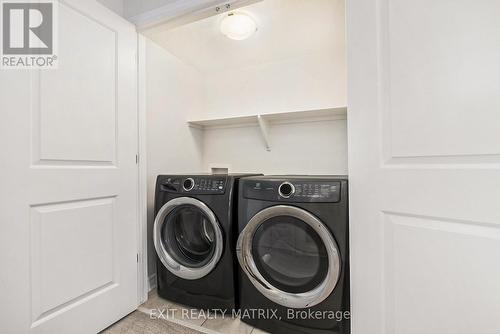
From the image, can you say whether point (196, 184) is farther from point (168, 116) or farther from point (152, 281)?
point (152, 281)

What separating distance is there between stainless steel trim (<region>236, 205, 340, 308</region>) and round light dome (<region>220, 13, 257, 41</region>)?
50.1 inches

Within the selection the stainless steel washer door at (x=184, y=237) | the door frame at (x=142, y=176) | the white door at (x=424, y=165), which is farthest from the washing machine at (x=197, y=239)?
the white door at (x=424, y=165)

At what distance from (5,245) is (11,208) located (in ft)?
0.51

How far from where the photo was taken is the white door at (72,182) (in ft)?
3.21

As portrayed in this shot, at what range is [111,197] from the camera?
1387mm

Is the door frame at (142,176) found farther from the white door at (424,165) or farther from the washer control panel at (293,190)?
the white door at (424,165)

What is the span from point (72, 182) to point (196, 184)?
66cm

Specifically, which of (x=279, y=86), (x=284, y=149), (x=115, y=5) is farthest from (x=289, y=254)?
(x=115, y=5)

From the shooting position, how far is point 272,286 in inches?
49.9

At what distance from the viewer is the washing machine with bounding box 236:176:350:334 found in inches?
43.8

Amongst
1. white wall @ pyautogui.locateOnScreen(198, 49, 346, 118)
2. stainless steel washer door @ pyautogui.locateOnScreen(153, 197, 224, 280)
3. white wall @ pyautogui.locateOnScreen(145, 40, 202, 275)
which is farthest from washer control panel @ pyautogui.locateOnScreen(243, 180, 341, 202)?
white wall @ pyautogui.locateOnScreen(198, 49, 346, 118)

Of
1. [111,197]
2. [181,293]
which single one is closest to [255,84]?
[111,197]

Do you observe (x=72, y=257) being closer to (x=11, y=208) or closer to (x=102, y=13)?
(x=11, y=208)

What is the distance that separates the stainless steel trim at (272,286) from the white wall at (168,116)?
0.86 meters
